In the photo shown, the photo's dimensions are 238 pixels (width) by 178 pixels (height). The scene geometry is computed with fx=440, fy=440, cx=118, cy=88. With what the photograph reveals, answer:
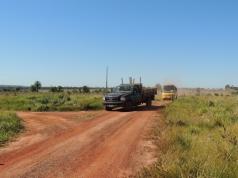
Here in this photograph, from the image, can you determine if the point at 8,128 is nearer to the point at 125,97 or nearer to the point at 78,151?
the point at 78,151

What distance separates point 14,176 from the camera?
412 inches

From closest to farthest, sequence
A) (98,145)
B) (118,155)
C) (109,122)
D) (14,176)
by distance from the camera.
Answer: (14,176) < (118,155) < (98,145) < (109,122)

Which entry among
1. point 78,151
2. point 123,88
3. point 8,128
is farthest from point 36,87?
point 78,151

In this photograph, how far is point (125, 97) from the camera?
32.4 m

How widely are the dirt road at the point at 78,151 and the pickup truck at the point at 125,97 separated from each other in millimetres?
10641

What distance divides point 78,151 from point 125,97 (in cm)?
1875

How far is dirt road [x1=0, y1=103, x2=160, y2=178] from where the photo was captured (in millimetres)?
11039

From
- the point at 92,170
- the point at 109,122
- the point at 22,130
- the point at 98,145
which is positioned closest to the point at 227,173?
the point at 92,170

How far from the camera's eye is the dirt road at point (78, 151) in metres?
11.0

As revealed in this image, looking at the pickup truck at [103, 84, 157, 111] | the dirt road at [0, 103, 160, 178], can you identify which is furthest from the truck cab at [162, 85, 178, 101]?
the dirt road at [0, 103, 160, 178]

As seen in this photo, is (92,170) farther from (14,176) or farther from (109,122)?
(109,122)

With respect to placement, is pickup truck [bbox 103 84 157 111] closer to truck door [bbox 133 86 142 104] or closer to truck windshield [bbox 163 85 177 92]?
truck door [bbox 133 86 142 104]

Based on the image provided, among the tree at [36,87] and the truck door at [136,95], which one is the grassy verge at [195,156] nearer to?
the truck door at [136,95]

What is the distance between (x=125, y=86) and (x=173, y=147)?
21.5 m
